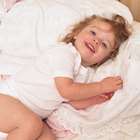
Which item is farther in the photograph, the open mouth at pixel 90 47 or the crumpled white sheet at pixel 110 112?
the open mouth at pixel 90 47

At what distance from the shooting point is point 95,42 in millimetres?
1333

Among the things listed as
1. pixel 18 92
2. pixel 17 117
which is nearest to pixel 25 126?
pixel 17 117

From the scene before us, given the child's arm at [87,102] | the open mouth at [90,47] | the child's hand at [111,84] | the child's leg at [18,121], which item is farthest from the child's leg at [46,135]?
the open mouth at [90,47]

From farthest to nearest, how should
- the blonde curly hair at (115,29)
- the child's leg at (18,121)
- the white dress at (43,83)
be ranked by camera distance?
the blonde curly hair at (115,29) < the white dress at (43,83) < the child's leg at (18,121)

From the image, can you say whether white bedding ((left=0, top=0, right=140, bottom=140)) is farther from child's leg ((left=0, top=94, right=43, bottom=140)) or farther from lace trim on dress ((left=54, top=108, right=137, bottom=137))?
child's leg ((left=0, top=94, right=43, bottom=140))

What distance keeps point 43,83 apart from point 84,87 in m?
0.16

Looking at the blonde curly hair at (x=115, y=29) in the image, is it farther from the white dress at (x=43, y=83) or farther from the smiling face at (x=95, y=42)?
the white dress at (x=43, y=83)

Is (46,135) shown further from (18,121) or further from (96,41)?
(96,41)

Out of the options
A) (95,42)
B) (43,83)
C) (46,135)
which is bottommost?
(46,135)

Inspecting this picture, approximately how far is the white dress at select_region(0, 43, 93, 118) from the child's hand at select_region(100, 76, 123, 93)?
13 centimetres

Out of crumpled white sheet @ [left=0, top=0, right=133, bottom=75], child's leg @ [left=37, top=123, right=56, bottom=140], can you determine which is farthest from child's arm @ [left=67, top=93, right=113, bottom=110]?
crumpled white sheet @ [left=0, top=0, right=133, bottom=75]

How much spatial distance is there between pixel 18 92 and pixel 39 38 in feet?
1.19

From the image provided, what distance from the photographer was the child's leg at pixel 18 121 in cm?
116

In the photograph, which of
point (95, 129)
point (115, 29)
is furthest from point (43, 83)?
point (115, 29)
